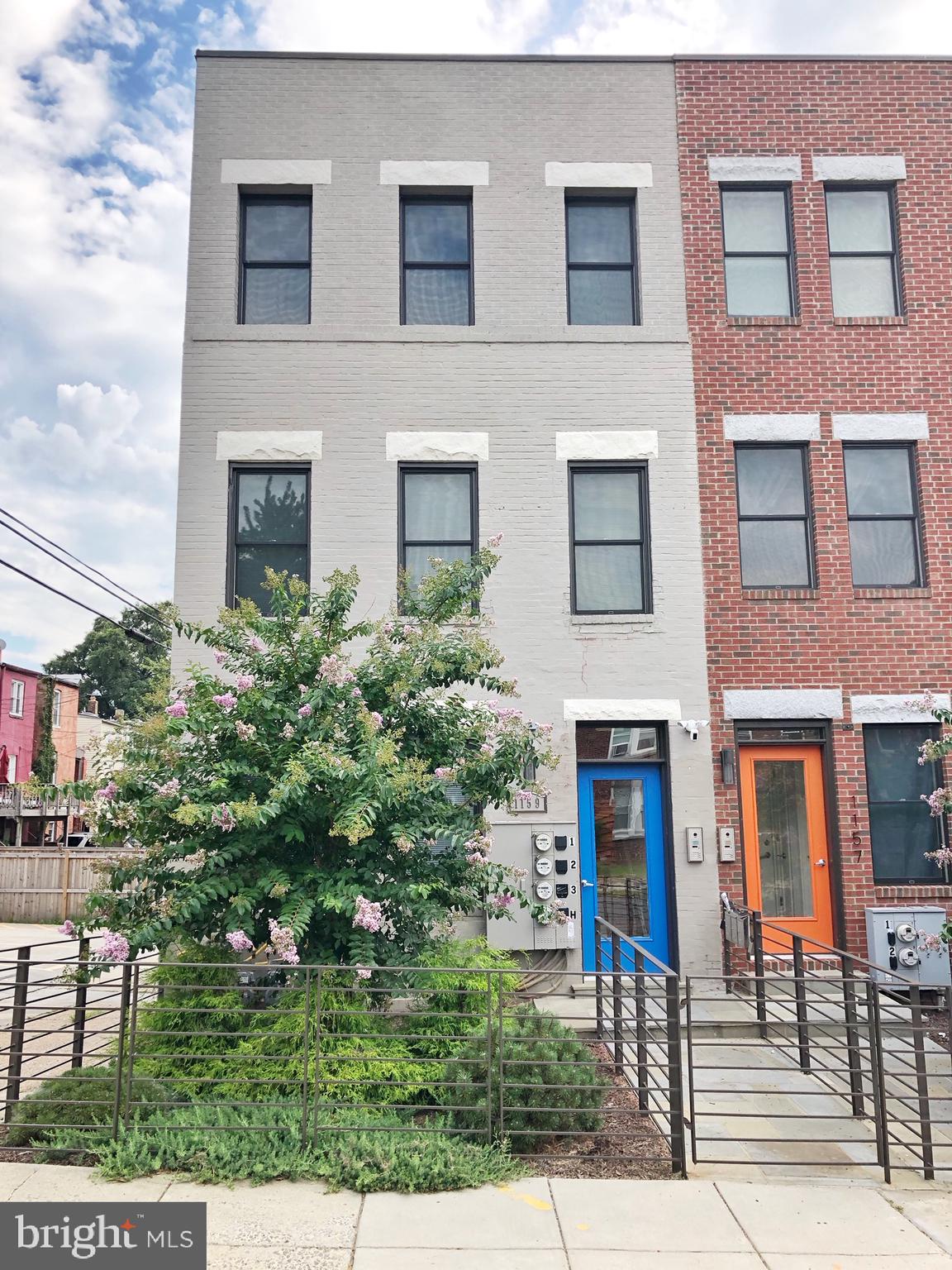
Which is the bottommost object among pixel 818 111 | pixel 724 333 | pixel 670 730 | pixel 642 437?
pixel 670 730

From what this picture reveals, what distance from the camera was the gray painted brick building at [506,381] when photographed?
9422 mm

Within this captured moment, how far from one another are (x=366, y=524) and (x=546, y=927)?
14.0ft

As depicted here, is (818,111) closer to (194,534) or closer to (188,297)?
(188,297)

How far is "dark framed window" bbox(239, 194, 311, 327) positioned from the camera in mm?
10242

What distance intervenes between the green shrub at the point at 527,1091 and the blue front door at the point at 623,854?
3278 millimetres

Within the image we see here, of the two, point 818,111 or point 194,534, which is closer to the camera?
point 194,534

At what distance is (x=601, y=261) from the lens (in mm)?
10414

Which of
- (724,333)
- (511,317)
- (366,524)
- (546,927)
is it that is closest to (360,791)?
(546,927)

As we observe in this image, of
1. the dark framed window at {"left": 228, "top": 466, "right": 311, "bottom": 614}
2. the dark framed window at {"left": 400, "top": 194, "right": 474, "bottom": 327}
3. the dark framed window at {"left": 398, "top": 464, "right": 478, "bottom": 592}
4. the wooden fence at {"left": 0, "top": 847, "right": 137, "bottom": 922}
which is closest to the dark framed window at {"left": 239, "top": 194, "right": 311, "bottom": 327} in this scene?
the dark framed window at {"left": 400, "top": 194, "right": 474, "bottom": 327}

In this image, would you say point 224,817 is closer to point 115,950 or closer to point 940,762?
point 115,950

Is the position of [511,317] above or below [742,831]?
above

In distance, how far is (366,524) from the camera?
31.8 feet

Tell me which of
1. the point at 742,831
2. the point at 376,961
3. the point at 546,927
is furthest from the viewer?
the point at 742,831

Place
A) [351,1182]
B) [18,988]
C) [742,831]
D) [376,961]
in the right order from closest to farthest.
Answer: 1. [351,1182]
2. [18,988]
3. [376,961]
4. [742,831]
